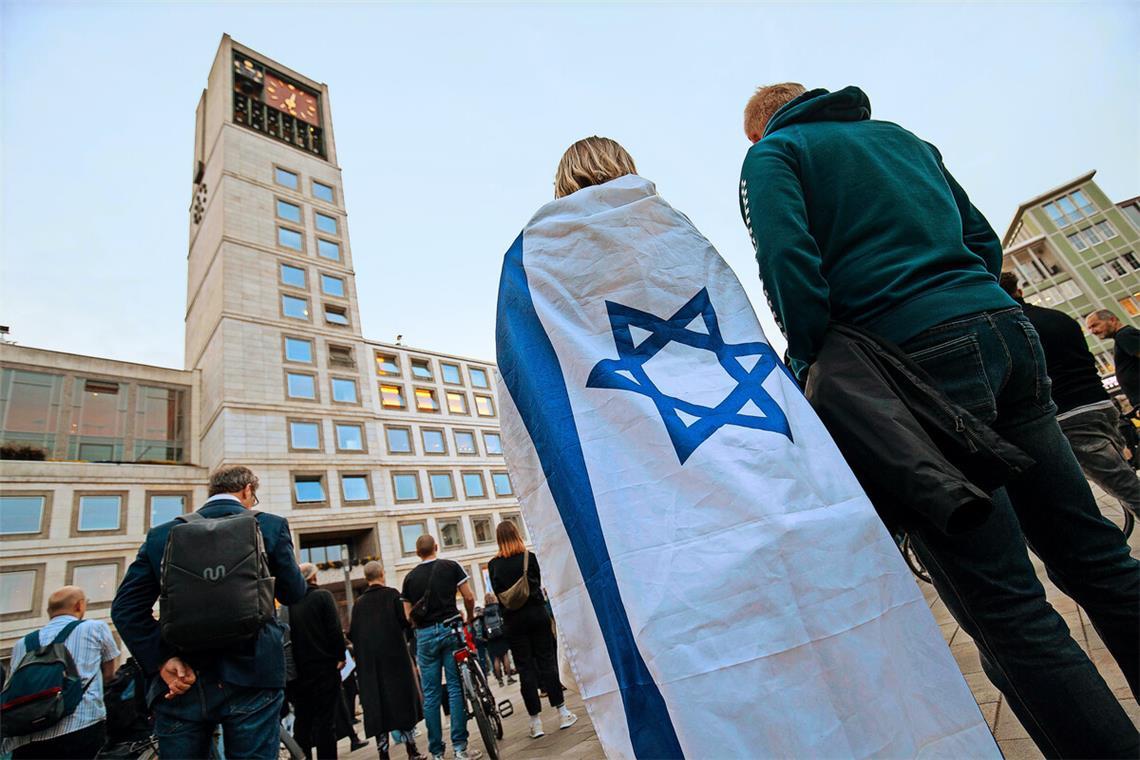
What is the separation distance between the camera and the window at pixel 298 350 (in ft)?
113

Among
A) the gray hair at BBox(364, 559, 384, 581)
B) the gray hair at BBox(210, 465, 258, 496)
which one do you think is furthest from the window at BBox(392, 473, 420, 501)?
the gray hair at BBox(210, 465, 258, 496)

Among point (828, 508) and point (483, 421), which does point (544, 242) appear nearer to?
point (828, 508)

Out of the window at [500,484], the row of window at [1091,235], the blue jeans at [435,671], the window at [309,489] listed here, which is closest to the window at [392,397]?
the window at [500,484]

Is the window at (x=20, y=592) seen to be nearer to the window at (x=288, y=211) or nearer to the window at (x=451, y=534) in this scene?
the window at (x=451, y=534)

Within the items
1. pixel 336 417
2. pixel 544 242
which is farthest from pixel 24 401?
pixel 544 242

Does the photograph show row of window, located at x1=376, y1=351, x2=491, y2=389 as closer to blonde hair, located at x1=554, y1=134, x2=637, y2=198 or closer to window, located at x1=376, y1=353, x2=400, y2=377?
window, located at x1=376, y1=353, x2=400, y2=377

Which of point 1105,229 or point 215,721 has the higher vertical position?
point 1105,229

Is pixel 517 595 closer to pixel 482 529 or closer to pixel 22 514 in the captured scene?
pixel 22 514

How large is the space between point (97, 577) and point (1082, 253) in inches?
2592

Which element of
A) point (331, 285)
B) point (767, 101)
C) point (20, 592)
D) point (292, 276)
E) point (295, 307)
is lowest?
point (767, 101)

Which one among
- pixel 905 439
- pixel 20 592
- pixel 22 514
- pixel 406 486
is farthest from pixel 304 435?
pixel 905 439

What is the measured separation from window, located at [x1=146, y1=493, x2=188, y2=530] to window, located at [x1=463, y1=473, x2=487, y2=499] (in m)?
18.4

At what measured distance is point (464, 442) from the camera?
4641cm

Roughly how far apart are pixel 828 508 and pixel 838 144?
113 cm
